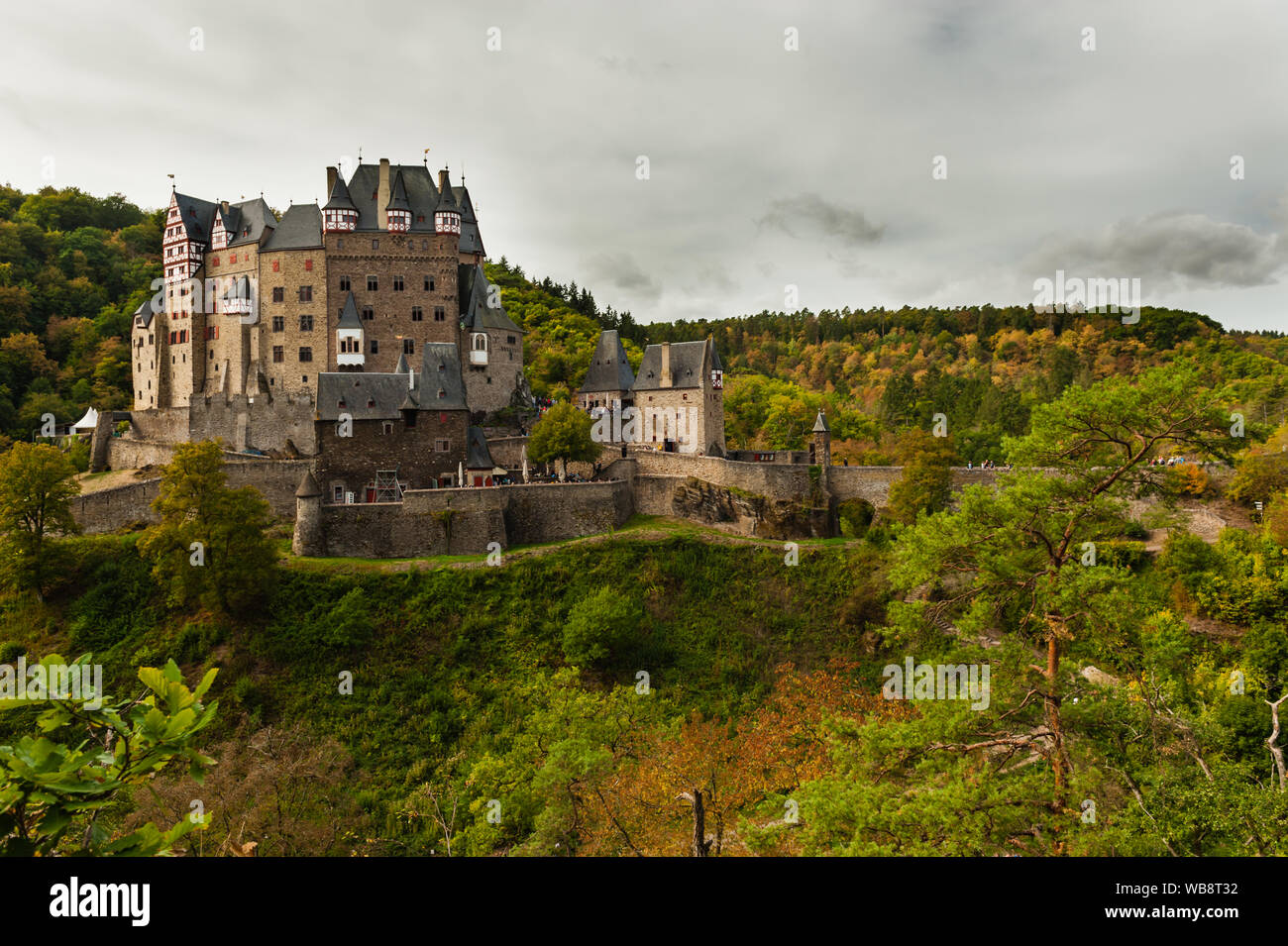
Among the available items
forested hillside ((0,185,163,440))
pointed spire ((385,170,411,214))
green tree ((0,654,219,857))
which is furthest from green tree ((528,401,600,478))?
green tree ((0,654,219,857))

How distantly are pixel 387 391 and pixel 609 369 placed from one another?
15.1 m

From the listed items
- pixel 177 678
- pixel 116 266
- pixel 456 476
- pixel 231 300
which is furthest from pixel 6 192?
pixel 177 678

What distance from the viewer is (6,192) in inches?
3022

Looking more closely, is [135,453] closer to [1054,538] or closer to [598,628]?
[598,628]

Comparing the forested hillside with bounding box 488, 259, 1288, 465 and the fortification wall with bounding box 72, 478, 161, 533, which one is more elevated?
the forested hillside with bounding box 488, 259, 1288, 465

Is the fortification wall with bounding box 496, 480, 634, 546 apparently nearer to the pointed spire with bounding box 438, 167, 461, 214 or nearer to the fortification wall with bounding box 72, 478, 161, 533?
the fortification wall with bounding box 72, 478, 161, 533

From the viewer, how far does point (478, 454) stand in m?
42.3

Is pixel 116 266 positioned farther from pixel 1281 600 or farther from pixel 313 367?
pixel 1281 600

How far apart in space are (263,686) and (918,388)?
200 feet

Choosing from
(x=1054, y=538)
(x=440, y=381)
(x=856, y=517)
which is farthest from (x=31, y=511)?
(x=1054, y=538)

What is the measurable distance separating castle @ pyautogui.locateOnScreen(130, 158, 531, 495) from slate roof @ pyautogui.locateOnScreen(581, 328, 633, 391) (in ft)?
14.7

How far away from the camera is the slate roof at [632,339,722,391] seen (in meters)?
47.5

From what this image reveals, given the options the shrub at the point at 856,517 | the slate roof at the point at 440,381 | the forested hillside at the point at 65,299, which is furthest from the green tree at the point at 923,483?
the forested hillside at the point at 65,299

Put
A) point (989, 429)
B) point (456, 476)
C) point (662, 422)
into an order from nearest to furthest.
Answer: point (456, 476) → point (662, 422) → point (989, 429)
